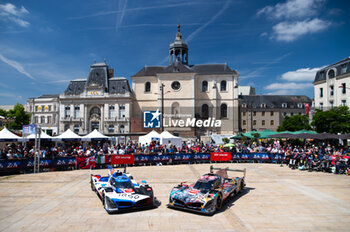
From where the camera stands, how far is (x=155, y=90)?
56062mm

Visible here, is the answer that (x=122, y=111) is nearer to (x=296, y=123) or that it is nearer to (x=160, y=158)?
(x=160, y=158)

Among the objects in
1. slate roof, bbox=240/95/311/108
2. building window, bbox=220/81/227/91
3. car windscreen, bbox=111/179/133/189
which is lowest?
car windscreen, bbox=111/179/133/189

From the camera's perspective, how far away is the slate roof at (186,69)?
180 feet

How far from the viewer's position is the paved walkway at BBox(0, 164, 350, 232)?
8.13m

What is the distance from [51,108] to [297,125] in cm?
5971

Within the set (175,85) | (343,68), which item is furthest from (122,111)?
(343,68)

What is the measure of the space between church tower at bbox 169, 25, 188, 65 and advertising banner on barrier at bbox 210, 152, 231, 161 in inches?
1396

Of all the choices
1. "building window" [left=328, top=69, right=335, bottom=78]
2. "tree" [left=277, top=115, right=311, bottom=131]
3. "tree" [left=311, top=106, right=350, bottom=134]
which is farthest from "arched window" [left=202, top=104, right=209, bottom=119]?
"tree" [left=311, top=106, right=350, bottom=134]

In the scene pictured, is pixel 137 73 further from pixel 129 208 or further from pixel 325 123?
pixel 129 208

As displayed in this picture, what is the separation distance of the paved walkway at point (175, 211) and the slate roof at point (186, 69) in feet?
138

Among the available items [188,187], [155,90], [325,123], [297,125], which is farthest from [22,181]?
[297,125]

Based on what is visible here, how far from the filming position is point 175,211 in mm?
9719

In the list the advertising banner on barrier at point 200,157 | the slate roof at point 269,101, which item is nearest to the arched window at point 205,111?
the slate roof at point 269,101

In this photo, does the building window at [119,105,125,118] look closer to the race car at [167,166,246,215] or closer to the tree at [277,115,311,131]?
the tree at [277,115,311,131]
